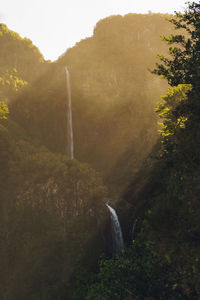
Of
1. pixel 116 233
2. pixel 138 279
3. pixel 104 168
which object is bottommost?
pixel 116 233

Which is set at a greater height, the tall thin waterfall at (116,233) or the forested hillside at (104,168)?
the forested hillside at (104,168)

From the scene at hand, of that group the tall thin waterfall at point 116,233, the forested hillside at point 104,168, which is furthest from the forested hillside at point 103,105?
the tall thin waterfall at point 116,233

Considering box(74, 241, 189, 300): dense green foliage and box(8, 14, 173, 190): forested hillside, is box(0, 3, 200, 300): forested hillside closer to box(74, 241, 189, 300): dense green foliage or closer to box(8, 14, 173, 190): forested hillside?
box(74, 241, 189, 300): dense green foliage

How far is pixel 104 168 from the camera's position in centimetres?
5681

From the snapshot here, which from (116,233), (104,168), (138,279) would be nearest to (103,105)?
(104,168)

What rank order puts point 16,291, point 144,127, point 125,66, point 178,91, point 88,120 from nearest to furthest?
point 178,91 → point 16,291 → point 144,127 → point 88,120 → point 125,66

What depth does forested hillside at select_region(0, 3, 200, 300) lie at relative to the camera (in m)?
11.6

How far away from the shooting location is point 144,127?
5553cm

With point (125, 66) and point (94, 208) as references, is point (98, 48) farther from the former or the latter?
point (94, 208)

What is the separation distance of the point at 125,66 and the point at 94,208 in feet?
159

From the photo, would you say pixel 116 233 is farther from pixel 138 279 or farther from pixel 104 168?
pixel 104 168

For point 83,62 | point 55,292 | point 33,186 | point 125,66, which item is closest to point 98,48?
point 83,62

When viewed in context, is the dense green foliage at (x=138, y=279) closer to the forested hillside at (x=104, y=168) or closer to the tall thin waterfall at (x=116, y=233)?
the forested hillside at (x=104, y=168)

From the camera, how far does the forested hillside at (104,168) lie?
456 inches
